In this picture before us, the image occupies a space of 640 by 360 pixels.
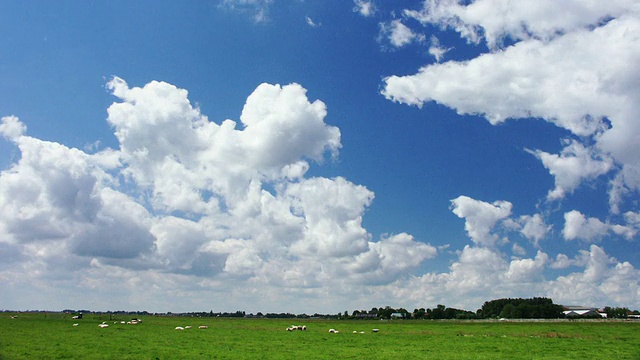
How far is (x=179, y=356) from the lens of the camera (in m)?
36.8

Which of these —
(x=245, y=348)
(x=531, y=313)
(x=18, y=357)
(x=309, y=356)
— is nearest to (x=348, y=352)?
(x=309, y=356)

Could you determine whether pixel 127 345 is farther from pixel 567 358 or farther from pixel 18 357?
pixel 567 358

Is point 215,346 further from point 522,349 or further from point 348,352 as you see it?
point 522,349

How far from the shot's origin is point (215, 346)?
45.7 meters

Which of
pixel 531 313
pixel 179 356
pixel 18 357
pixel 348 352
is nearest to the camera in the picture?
pixel 18 357

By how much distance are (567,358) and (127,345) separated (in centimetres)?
4124

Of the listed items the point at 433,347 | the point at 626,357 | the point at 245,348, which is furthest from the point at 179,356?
the point at 626,357

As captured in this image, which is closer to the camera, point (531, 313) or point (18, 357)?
point (18, 357)

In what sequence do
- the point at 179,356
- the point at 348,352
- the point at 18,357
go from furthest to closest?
1. the point at 348,352
2. the point at 179,356
3. the point at 18,357

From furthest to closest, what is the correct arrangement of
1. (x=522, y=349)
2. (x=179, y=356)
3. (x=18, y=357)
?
(x=522, y=349) < (x=179, y=356) < (x=18, y=357)

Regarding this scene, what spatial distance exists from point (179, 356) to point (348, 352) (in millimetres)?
15276

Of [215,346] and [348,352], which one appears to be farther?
[215,346]

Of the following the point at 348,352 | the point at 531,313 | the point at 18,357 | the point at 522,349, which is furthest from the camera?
the point at 531,313

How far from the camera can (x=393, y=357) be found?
37781 millimetres
